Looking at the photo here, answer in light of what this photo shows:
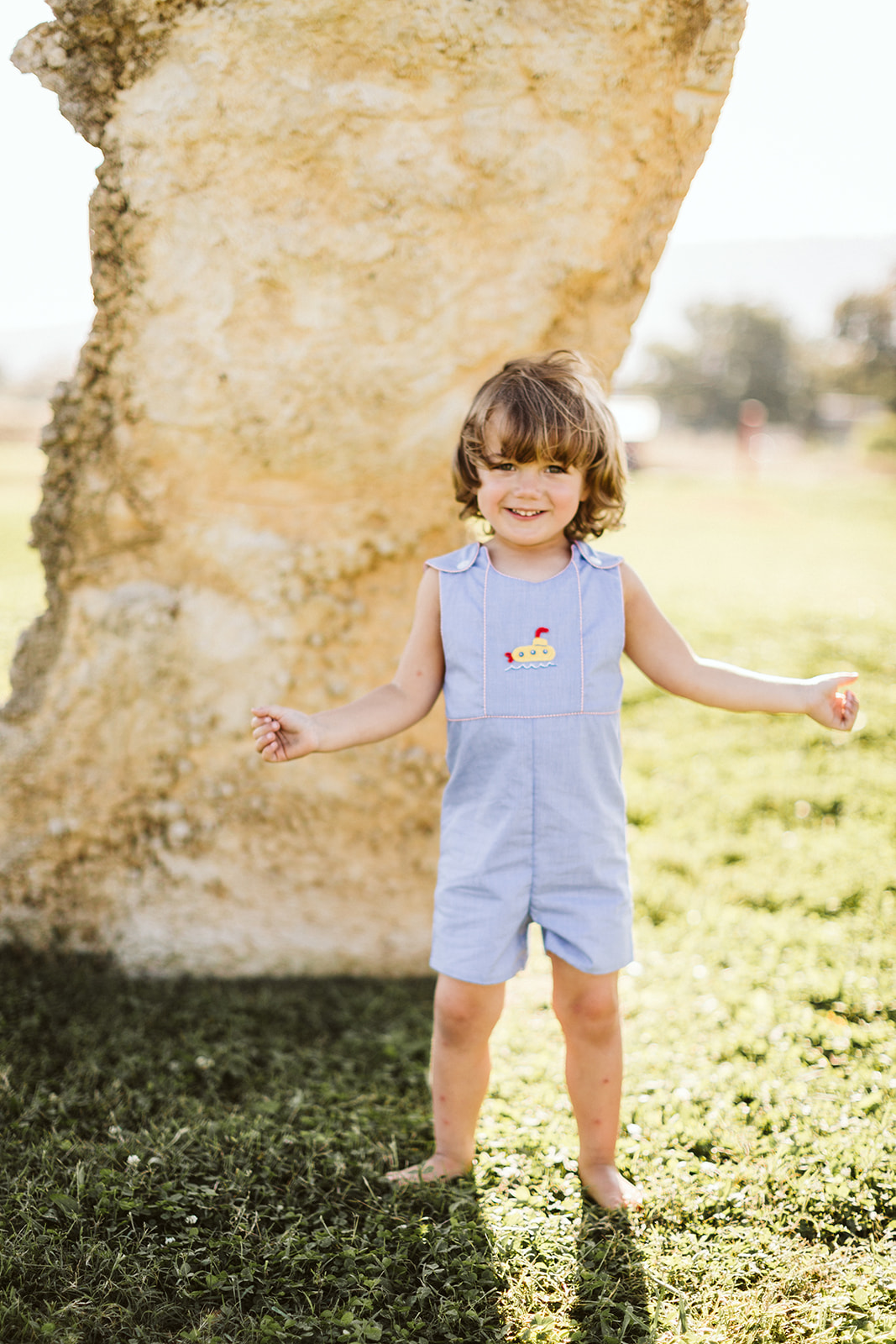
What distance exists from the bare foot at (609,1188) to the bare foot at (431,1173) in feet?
0.85

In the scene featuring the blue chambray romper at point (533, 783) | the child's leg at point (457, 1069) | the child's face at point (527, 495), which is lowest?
the child's leg at point (457, 1069)

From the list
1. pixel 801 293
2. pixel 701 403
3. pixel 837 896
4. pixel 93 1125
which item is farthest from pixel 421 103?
pixel 801 293

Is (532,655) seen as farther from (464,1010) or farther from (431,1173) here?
(431,1173)

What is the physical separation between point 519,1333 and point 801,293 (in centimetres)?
16499

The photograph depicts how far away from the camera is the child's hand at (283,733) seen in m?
2.00

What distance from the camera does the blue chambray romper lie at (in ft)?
6.66

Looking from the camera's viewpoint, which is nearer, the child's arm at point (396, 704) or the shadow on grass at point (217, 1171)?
the shadow on grass at point (217, 1171)

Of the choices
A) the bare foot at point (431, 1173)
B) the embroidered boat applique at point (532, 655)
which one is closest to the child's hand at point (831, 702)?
the embroidered boat applique at point (532, 655)

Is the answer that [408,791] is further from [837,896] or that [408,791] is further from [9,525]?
[9,525]

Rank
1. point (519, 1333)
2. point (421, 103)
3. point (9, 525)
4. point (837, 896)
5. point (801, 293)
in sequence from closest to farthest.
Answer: point (519, 1333)
point (421, 103)
point (837, 896)
point (9, 525)
point (801, 293)

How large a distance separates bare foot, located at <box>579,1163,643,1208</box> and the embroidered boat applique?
1.08 meters

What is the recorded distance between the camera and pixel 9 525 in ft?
37.2

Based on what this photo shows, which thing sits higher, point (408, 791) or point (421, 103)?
point (421, 103)

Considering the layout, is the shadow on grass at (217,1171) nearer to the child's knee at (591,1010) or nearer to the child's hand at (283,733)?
the child's knee at (591,1010)
